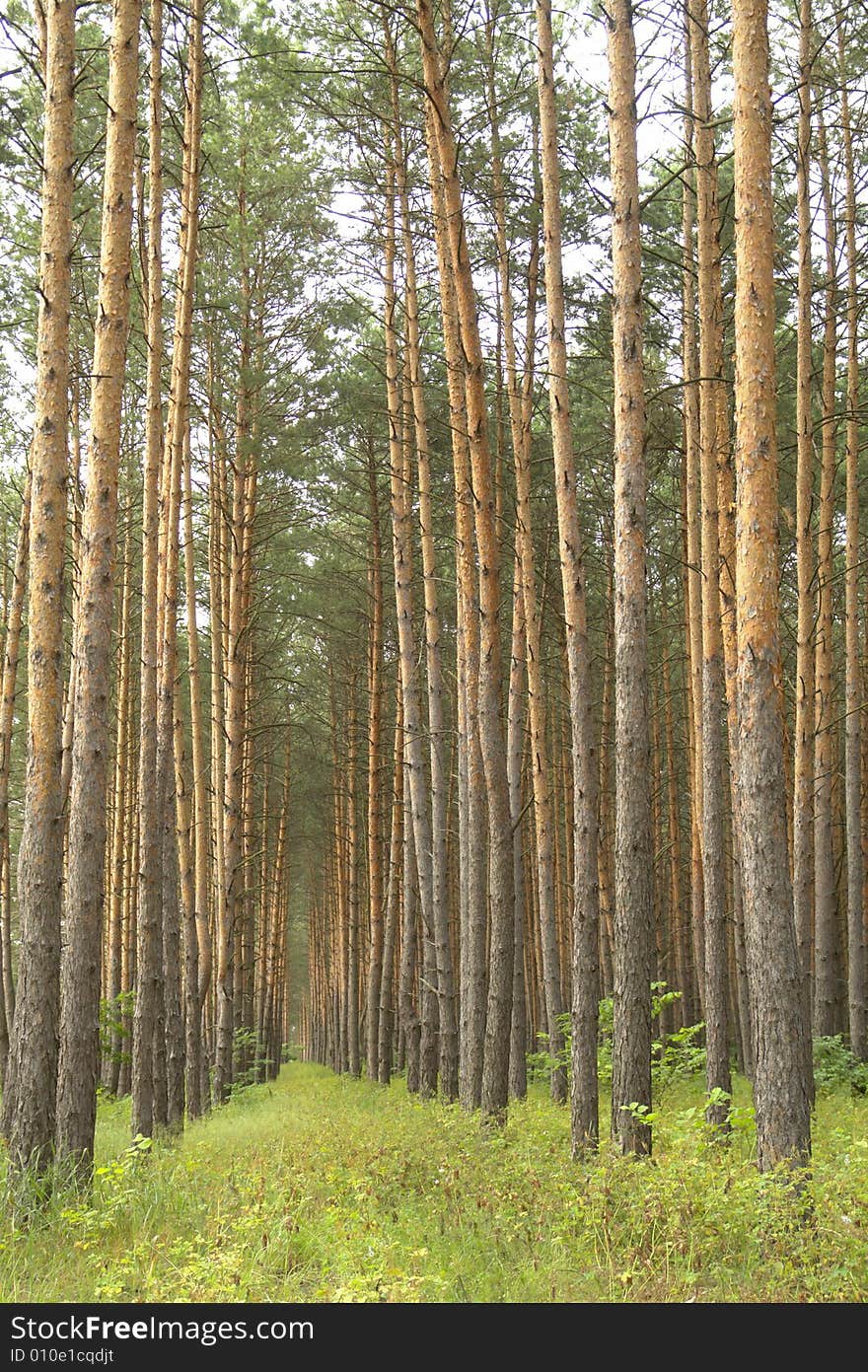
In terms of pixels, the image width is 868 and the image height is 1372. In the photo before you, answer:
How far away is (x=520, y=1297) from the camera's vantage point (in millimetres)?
5039

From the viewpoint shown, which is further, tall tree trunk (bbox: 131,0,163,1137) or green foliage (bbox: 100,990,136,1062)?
green foliage (bbox: 100,990,136,1062)

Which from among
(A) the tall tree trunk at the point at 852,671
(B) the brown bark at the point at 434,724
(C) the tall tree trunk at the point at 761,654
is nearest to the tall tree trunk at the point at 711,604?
(C) the tall tree trunk at the point at 761,654

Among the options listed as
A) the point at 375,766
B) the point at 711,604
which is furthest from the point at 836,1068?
the point at 375,766

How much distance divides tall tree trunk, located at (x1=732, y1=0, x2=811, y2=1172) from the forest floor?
1.83 ft

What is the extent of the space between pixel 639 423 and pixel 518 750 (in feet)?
21.3

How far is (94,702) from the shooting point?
24.4ft

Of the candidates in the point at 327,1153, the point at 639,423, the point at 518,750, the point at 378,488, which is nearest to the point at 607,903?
the point at 518,750

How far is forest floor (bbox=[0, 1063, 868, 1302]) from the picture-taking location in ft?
16.2

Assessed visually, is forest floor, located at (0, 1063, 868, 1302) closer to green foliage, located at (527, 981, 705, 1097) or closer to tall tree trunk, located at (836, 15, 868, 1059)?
green foliage, located at (527, 981, 705, 1097)

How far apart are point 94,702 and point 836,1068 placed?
10.9m

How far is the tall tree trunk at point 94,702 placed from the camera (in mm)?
7312

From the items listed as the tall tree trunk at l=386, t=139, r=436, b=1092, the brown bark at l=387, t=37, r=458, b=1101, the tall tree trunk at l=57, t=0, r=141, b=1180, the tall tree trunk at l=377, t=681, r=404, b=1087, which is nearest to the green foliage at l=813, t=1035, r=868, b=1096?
the brown bark at l=387, t=37, r=458, b=1101

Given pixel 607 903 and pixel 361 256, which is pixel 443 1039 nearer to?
pixel 607 903

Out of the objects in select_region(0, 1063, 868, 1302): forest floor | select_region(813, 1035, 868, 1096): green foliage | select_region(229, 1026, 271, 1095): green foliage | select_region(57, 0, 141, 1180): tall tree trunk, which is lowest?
select_region(229, 1026, 271, 1095): green foliage
